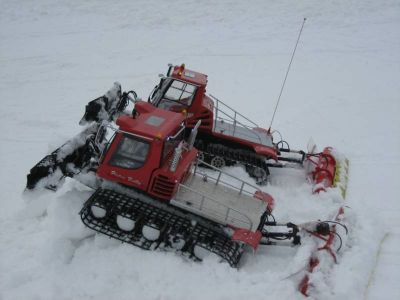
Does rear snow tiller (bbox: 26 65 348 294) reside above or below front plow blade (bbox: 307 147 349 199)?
below

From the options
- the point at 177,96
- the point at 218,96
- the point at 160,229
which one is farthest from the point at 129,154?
the point at 218,96

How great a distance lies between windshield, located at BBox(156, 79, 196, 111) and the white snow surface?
2742mm

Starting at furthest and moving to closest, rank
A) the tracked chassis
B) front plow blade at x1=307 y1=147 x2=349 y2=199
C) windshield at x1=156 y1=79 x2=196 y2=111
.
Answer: windshield at x1=156 y1=79 x2=196 y2=111 < front plow blade at x1=307 y1=147 x2=349 y2=199 < the tracked chassis

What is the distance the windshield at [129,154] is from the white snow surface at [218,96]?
1.33 m

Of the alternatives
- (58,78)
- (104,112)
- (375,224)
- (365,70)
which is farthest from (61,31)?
(375,224)

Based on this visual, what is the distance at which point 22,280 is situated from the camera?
646 cm

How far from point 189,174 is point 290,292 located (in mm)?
2954

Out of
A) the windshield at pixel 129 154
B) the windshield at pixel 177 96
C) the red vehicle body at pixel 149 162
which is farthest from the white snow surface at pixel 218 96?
the windshield at pixel 177 96

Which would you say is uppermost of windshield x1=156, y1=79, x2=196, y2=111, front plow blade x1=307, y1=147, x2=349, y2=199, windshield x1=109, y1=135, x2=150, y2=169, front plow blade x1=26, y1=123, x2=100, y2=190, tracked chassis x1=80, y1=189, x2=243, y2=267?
windshield x1=156, y1=79, x2=196, y2=111

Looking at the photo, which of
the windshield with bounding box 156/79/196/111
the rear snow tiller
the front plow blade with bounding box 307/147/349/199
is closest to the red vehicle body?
the rear snow tiller

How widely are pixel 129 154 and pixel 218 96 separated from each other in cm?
730

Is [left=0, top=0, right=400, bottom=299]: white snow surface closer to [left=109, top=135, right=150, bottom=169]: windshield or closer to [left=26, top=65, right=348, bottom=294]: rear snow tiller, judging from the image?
[left=26, top=65, right=348, bottom=294]: rear snow tiller

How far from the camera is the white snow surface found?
660 cm

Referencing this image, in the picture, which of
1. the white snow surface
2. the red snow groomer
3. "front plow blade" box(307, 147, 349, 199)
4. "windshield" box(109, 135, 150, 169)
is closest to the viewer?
the white snow surface
